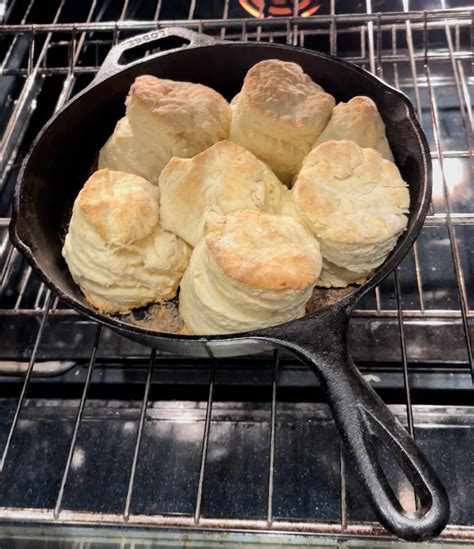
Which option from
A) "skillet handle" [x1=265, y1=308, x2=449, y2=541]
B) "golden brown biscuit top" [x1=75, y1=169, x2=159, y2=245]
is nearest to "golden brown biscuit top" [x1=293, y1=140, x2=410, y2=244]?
"skillet handle" [x1=265, y1=308, x2=449, y2=541]

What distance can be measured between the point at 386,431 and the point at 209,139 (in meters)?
0.72

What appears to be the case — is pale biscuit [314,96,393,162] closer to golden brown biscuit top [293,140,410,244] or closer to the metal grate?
golden brown biscuit top [293,140,410,244]

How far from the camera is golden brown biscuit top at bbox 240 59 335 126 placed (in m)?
1.12

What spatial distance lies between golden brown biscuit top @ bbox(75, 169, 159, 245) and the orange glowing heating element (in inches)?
44.7

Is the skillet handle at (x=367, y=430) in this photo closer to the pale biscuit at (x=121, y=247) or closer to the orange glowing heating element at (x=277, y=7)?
the pale biscuit at (x=121, y=247)

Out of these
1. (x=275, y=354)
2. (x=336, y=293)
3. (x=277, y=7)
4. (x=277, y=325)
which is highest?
(x=277, y=7)

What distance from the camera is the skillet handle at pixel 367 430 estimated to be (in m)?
0.71

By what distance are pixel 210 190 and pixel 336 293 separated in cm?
33

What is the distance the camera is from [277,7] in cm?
193

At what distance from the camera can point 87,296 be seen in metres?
1.09

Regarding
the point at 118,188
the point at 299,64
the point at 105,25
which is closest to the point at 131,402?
the point at 118,188

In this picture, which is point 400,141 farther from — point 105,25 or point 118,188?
point 105,25

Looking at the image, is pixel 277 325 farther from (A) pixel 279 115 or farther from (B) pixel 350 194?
(A) pixel 279 115

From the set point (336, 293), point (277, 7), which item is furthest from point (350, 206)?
point (277, 7)
